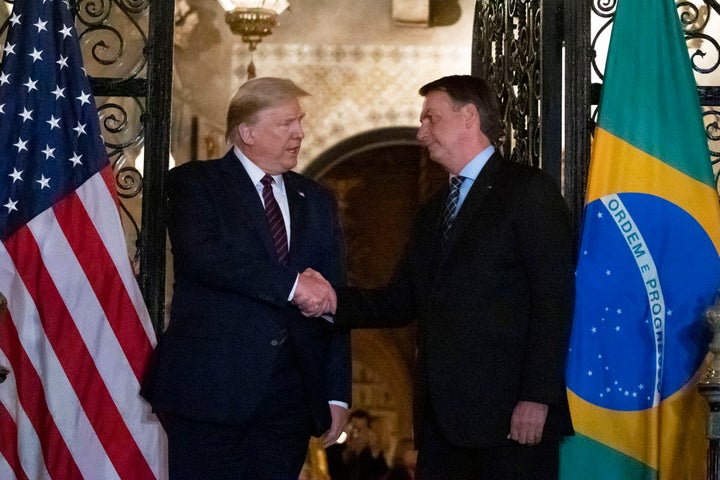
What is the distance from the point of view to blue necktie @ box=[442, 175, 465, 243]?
371 cm

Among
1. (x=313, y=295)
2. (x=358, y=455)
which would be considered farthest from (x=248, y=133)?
(x=358, y=455)

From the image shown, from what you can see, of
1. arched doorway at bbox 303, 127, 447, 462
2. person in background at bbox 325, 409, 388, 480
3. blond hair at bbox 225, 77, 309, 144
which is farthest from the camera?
arched doorway at bbox 303, 127, 447, 462

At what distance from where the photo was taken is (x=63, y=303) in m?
4.10

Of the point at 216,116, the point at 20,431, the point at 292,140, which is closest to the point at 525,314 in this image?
the point at 292,140

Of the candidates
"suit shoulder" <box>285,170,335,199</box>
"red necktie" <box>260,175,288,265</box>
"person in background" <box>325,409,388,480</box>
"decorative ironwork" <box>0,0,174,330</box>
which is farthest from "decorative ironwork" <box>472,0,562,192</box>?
"person in background" <box>325,409,388,480</box>

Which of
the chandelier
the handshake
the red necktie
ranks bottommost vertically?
the handshake

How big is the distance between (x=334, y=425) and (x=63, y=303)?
1.09 metres

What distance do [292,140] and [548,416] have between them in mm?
1182

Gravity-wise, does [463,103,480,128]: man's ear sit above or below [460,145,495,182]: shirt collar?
above

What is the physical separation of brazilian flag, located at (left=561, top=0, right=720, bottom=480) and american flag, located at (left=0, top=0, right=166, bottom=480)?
→ 1516 millimetres

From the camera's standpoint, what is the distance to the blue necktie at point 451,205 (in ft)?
12.2

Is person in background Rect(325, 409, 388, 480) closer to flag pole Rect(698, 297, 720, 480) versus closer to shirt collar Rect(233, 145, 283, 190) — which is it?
shirt collar Rect(233, 145, 283, 190)

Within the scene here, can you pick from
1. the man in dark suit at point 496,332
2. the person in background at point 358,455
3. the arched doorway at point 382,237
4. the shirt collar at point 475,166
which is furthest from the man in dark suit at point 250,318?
the arched doorway at point 382,237

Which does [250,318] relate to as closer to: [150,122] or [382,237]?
[150,122]
